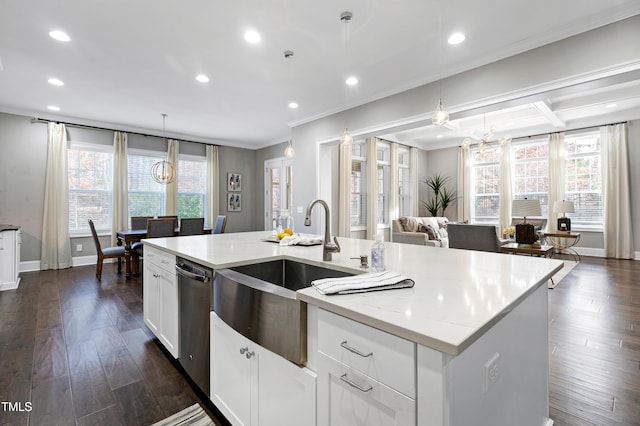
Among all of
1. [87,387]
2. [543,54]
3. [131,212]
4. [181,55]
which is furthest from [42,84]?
[543,54]

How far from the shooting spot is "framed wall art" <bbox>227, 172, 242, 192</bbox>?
308 inches

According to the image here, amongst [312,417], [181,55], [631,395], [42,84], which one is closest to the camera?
[312,417]

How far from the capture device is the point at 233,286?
4.63 feet

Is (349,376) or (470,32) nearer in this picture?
(349,376)

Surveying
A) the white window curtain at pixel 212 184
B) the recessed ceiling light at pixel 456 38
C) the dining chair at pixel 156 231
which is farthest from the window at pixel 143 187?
the recessed ceiling light at pixel 456 38

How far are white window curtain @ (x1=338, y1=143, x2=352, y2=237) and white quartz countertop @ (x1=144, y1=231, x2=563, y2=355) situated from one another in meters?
3.87

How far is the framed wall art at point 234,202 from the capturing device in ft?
25.7

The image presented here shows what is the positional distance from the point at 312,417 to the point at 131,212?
6576mm

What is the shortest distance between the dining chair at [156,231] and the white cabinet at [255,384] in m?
3.49

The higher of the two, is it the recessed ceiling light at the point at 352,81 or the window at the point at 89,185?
the recessed ceiling light at the point at 352,81

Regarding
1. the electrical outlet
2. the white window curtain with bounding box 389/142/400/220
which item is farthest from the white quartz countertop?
the white window curtain with bounding box 389/142/400/220

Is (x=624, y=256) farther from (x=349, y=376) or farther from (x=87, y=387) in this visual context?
(x=87, y=387)

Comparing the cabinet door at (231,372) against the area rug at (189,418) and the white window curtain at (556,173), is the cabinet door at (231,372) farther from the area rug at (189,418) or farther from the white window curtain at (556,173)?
the white window curtain at (556,173)

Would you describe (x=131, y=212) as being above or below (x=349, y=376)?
above
